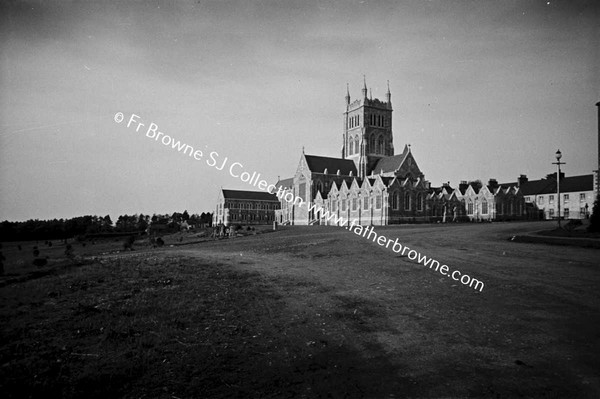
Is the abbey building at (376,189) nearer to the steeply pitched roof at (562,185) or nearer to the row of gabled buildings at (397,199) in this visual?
the row of gabled buildings at (397,199)

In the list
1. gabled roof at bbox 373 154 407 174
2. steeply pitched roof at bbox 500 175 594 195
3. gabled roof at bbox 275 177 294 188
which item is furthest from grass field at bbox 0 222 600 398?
gabled roof at bbox 275 177 294 188

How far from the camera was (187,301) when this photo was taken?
9.76m

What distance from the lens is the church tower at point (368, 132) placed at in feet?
292

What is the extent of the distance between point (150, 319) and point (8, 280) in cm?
745

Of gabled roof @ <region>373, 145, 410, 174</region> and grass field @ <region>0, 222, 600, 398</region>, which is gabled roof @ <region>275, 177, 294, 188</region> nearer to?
gabled roof @ <region>373, 145, 410, 174</region>

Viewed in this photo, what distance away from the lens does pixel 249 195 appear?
447 ft

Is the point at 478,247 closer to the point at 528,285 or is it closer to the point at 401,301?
the point at 528,285

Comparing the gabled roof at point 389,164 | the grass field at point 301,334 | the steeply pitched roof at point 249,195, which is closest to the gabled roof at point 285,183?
the steeply pitched roof at point 249,195

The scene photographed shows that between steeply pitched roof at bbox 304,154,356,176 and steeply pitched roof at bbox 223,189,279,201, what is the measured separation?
52.2 metres

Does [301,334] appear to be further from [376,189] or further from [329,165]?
[329,165]

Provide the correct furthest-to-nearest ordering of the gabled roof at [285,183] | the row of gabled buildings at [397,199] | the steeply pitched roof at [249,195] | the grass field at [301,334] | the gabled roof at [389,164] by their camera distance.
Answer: the steeply pitched roof at [249,195] < the gabled roof at [285,183] < the gabled roof at [389,164] < the row of gabled buildings at [397,199] < the grass field at [301,334]

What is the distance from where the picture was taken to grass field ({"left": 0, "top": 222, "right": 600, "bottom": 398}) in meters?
5.50

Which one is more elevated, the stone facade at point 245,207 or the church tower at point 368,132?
the church tower at point 368,132

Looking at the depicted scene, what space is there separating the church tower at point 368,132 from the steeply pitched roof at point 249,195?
166 feet
